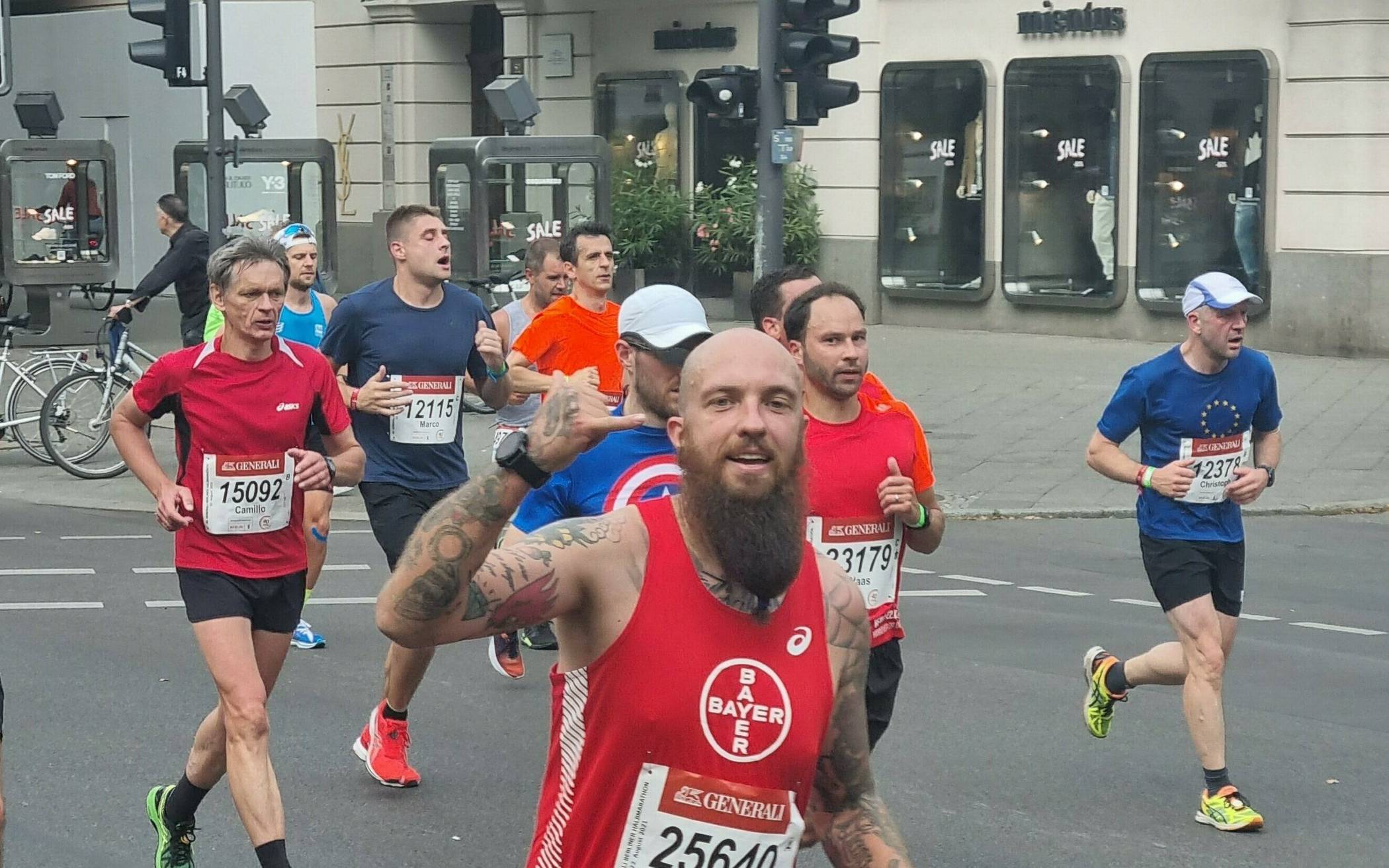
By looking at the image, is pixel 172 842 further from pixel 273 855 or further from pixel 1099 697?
pixel 1099 697

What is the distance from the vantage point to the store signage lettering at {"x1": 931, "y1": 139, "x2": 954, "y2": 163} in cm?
2327

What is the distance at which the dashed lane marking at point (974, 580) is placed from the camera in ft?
34.9

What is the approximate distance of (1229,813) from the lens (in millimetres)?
6367

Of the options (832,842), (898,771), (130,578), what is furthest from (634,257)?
(832,842)

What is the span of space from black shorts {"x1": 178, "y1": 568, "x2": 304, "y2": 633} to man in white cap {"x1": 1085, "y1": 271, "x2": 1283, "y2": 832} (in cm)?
273

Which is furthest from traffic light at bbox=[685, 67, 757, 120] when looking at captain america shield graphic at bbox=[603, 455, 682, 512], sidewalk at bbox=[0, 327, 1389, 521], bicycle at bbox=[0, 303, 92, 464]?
captain america shield graphic at bbox=[603, 455, 682, 512]

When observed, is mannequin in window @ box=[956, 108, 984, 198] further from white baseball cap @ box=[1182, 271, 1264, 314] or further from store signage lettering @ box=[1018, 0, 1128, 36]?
white baseball cap @ box=[1182, 271, 1264, 314]

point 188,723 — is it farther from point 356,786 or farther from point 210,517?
point 210,517

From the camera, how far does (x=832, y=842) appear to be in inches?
132

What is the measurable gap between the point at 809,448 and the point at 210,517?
174 centimetres

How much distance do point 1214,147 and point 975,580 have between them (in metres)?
11.4

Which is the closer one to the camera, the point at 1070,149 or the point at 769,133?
the point at 769,133

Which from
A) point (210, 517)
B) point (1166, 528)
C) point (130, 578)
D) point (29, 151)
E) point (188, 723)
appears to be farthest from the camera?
point (29, 151)

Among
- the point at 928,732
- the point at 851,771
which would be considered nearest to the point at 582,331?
the point at 928,732
